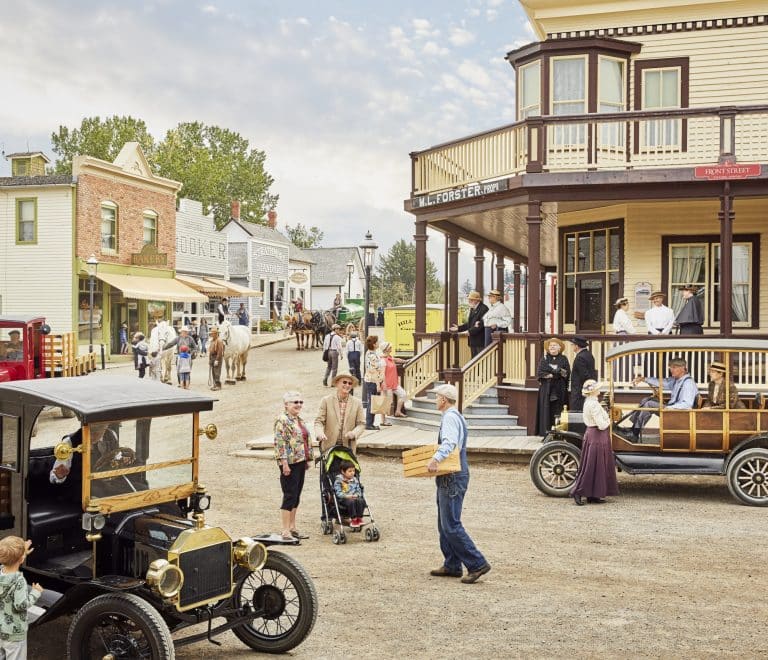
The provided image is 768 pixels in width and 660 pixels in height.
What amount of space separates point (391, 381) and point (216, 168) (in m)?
51.0

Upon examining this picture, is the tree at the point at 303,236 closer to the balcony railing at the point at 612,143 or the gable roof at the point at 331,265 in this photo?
the gable roof at the point at 331,265

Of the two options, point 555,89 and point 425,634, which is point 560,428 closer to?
point 425,634

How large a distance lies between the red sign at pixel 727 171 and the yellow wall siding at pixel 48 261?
2557cm

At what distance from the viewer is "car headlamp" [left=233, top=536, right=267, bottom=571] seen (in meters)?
6.34

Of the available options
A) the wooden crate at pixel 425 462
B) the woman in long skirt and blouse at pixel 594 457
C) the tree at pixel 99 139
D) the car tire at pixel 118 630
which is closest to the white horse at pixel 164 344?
the woman in long skirt and blouse at pixel 594 457

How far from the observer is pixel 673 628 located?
280 inches

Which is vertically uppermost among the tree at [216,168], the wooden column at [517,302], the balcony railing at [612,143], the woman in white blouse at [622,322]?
the tree at [216,168]

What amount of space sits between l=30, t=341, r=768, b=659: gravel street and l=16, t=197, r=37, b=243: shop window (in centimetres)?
2471

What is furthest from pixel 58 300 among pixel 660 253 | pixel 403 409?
pixel 660 253

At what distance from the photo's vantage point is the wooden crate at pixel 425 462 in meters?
8.50

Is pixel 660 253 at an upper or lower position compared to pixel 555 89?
lower

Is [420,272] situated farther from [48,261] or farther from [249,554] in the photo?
[48,261]

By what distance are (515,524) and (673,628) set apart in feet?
12.5

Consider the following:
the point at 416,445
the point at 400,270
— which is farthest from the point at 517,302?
the point at 400,270
